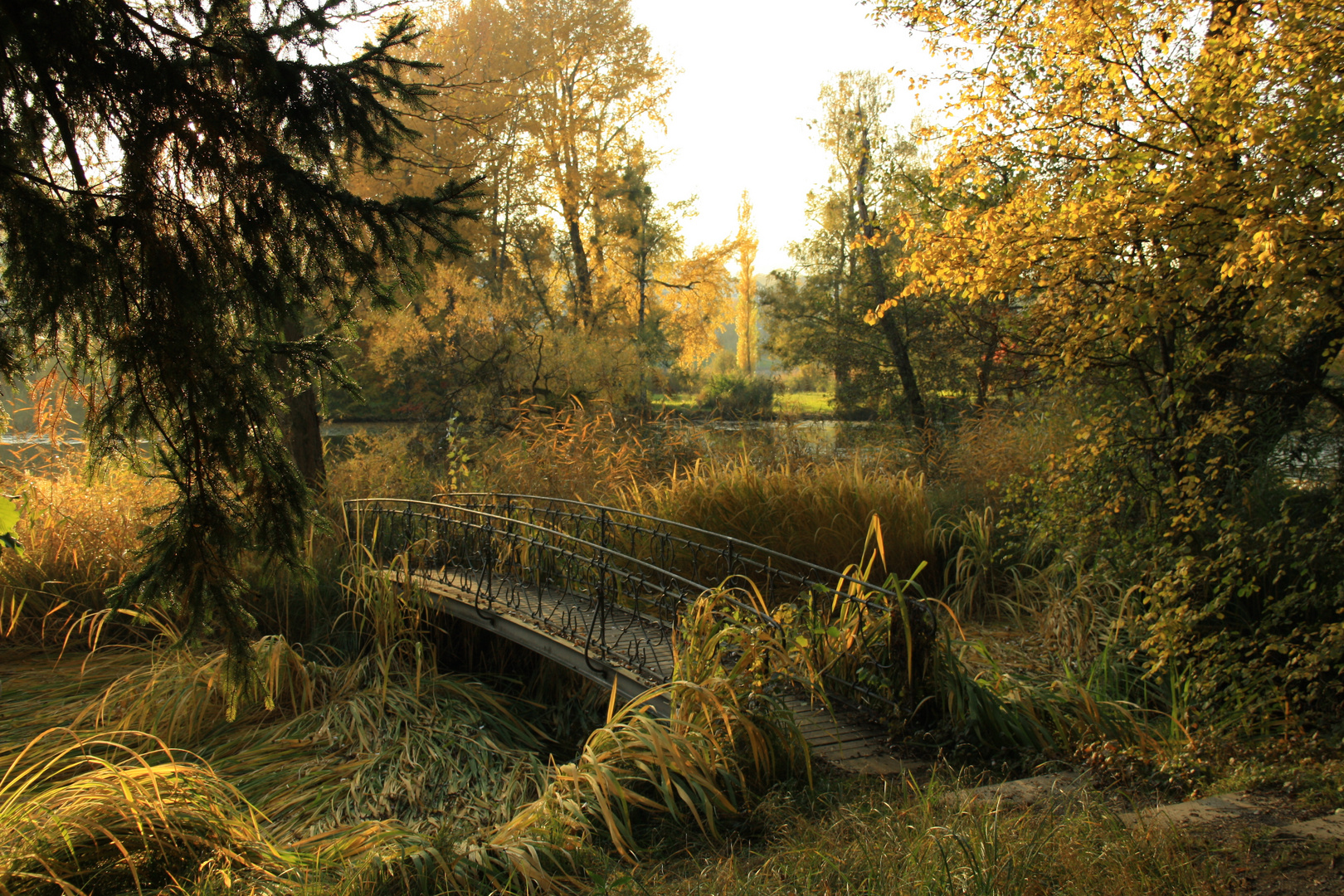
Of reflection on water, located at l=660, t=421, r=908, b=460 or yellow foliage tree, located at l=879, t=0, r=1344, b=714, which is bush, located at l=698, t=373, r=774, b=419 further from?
yellow foliage tree, located at l=879, t=0, r=1344, b=714

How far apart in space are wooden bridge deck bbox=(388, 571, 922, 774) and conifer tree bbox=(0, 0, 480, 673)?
→ 215cm

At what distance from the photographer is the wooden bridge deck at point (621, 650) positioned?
4047 millimetres

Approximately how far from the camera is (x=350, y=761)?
525cm

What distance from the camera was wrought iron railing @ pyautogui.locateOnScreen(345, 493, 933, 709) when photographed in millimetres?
4637

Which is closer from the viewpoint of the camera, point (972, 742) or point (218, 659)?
point (972, 742)

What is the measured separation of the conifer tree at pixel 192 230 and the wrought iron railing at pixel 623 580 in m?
2.34

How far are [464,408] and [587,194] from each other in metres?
10.0

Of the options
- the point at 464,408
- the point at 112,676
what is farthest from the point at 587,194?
the point at 112,676

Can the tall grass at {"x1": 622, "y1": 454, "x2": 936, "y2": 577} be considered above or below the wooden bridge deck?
above

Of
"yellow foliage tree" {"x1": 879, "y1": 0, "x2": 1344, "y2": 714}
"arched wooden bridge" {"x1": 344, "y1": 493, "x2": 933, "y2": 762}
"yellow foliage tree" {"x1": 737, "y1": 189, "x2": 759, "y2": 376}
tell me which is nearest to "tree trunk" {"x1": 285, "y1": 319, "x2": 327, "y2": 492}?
"arched wooden bridge" {"x1": 344, "y1": 493, "x2": 933, "y2": 762}

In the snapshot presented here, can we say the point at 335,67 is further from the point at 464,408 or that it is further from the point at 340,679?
the point at 464,408

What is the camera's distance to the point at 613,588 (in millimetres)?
6906

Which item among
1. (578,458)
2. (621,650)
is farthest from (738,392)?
(621,650)

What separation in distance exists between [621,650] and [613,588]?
1.49 meters
